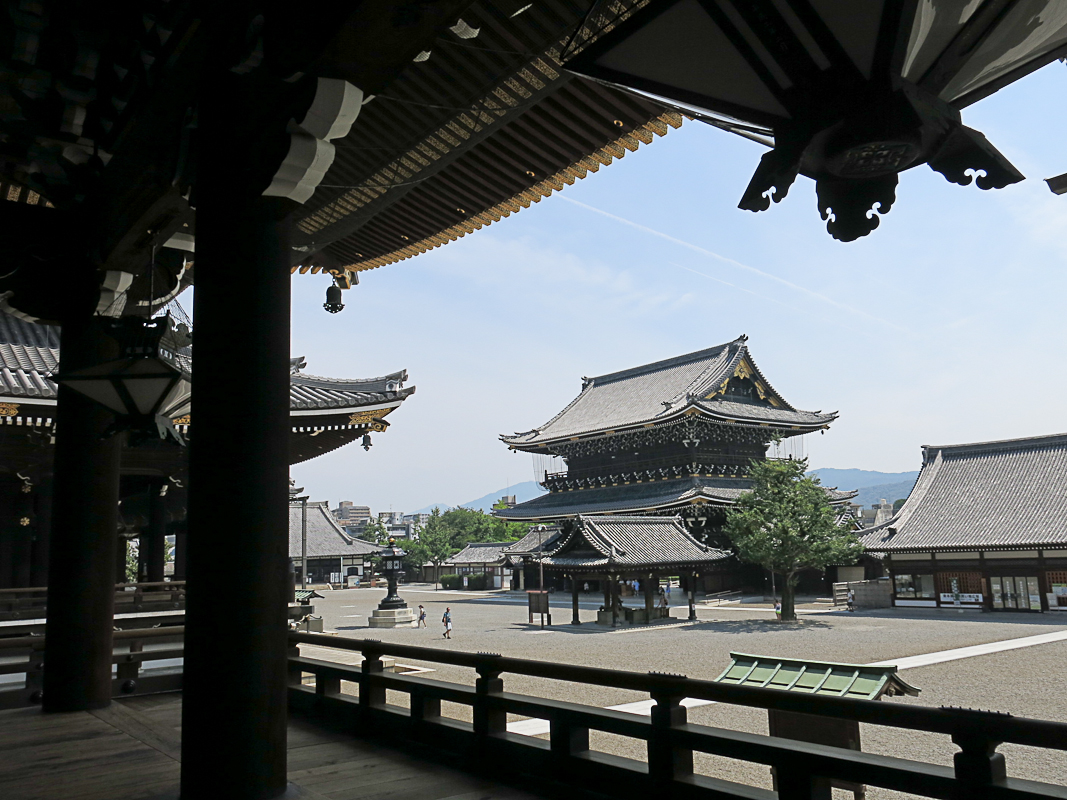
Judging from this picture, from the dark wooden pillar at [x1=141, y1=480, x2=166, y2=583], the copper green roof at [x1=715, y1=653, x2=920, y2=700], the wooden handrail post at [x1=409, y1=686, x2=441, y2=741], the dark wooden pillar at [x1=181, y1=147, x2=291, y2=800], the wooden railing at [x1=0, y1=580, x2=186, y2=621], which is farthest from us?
the dark wooden pillar at [x1=141, y1=480, x2=166, y2=583]

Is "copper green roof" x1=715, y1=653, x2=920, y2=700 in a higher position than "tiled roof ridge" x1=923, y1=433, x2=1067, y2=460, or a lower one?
lower

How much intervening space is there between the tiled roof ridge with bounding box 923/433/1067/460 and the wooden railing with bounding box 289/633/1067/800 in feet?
108

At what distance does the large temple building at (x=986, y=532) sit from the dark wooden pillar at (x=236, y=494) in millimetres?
29337

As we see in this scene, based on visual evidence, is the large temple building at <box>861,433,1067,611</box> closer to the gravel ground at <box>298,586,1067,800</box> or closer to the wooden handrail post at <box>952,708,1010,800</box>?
the gravel ground at <box>298,586,1067,800</box>

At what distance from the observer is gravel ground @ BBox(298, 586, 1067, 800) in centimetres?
1041

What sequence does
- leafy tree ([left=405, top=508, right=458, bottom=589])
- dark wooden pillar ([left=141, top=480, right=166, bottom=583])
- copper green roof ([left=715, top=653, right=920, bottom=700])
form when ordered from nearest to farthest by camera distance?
copper green roof ([left=715, top=653, right=920, bottom=700]) < dark wooden pillar ([left=141, top=480, right=166, bottom=583]) < leafy tree ([left=405, top=508, right=458, bottom=589])

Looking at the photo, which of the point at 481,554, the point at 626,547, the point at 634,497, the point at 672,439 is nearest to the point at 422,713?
the point at 626,547

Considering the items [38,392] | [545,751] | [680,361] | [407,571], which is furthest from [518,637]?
[407,571]

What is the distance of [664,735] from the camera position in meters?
3.84

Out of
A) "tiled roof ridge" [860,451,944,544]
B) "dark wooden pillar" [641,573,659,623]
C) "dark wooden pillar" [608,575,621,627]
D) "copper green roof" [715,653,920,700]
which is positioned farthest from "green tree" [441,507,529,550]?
"copper green roof" [715,653,920,700]

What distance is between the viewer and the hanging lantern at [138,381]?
4914 millimetres

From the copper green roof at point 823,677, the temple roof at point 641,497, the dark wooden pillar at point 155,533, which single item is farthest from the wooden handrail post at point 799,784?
the temple roof at point 641,497

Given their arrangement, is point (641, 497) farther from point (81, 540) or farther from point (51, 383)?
point (81, 540)

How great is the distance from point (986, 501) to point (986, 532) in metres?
2.30
